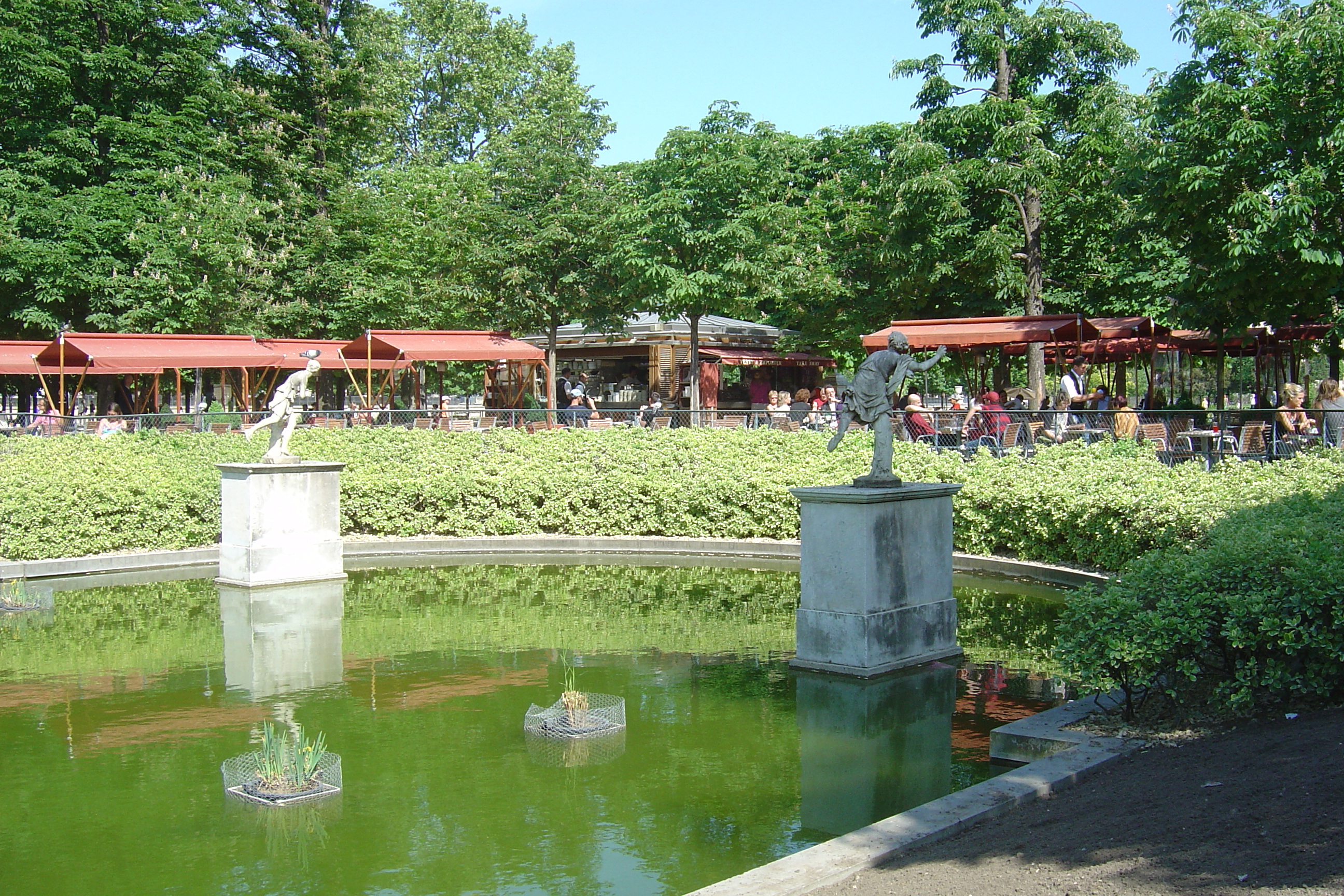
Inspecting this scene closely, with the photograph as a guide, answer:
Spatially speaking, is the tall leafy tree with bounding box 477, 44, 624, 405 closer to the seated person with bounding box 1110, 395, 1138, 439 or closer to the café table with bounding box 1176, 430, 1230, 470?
the seated person with bounding box 1110, 395, 1138, 439

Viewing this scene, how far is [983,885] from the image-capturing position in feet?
16.1

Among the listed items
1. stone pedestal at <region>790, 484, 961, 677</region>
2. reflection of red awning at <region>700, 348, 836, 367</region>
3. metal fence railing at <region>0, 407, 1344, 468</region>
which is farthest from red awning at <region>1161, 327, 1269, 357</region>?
stone pedestal at <region>790, 484, 961, 677</region>

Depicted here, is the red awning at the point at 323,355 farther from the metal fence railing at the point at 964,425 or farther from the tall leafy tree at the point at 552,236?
the metal fence railing at the point at 964,425

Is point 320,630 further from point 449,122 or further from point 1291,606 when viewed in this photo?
point 449,122

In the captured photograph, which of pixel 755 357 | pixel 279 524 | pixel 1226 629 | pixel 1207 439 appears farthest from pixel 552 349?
pixel 1226 629

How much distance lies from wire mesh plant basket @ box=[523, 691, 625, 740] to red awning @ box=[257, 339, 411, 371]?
20863 mm

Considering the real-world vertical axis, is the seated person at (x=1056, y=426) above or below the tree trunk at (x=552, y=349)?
below

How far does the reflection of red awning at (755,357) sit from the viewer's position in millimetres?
39406

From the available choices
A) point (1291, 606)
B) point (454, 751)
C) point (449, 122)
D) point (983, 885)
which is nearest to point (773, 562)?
point (454, 751)

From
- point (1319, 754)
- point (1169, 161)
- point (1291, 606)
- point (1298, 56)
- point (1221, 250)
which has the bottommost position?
point (1319, 754)

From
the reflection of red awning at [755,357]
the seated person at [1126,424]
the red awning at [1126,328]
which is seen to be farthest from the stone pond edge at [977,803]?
the reflection of red awning at [755,357]

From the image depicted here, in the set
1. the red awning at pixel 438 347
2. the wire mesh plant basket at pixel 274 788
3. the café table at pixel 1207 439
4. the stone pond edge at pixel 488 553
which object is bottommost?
the wire mesh plant basket at pixel 274 788

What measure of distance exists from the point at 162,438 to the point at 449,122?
4076 cm

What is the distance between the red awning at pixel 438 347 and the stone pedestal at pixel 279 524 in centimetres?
1294
